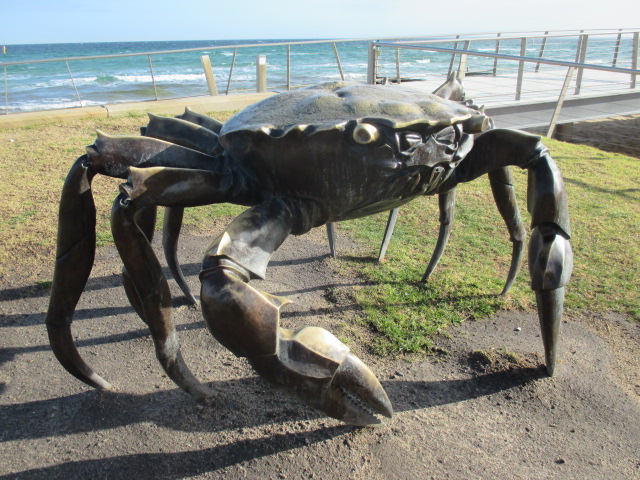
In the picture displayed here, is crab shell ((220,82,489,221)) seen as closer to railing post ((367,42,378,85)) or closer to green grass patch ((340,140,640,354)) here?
green grass patch ((340,140,640,354))

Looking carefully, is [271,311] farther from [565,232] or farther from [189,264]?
[189,264]

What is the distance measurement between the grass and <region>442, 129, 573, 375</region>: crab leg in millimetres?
1005

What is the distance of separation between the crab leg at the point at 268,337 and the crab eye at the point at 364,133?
0.51 m

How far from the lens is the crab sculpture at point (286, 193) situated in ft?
6.39

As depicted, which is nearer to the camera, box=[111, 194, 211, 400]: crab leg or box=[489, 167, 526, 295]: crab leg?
box=[111, 194, 211, 400]: crab leg

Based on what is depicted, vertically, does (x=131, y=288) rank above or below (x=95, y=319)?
above

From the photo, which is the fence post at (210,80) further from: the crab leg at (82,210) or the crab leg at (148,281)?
the crab leg at (148,281)

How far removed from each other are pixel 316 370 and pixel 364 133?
2.87 ft

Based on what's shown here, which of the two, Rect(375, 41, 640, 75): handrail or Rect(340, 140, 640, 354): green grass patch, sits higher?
Rect(375, 41, 640, 75): handrail

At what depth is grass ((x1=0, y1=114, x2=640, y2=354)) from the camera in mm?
3674

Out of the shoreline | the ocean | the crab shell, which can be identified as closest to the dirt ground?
the crab shell

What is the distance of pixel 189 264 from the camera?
175 inches

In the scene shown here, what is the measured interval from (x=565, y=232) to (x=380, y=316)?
143 cm

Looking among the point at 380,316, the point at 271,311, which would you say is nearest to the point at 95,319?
the point at 380,316
